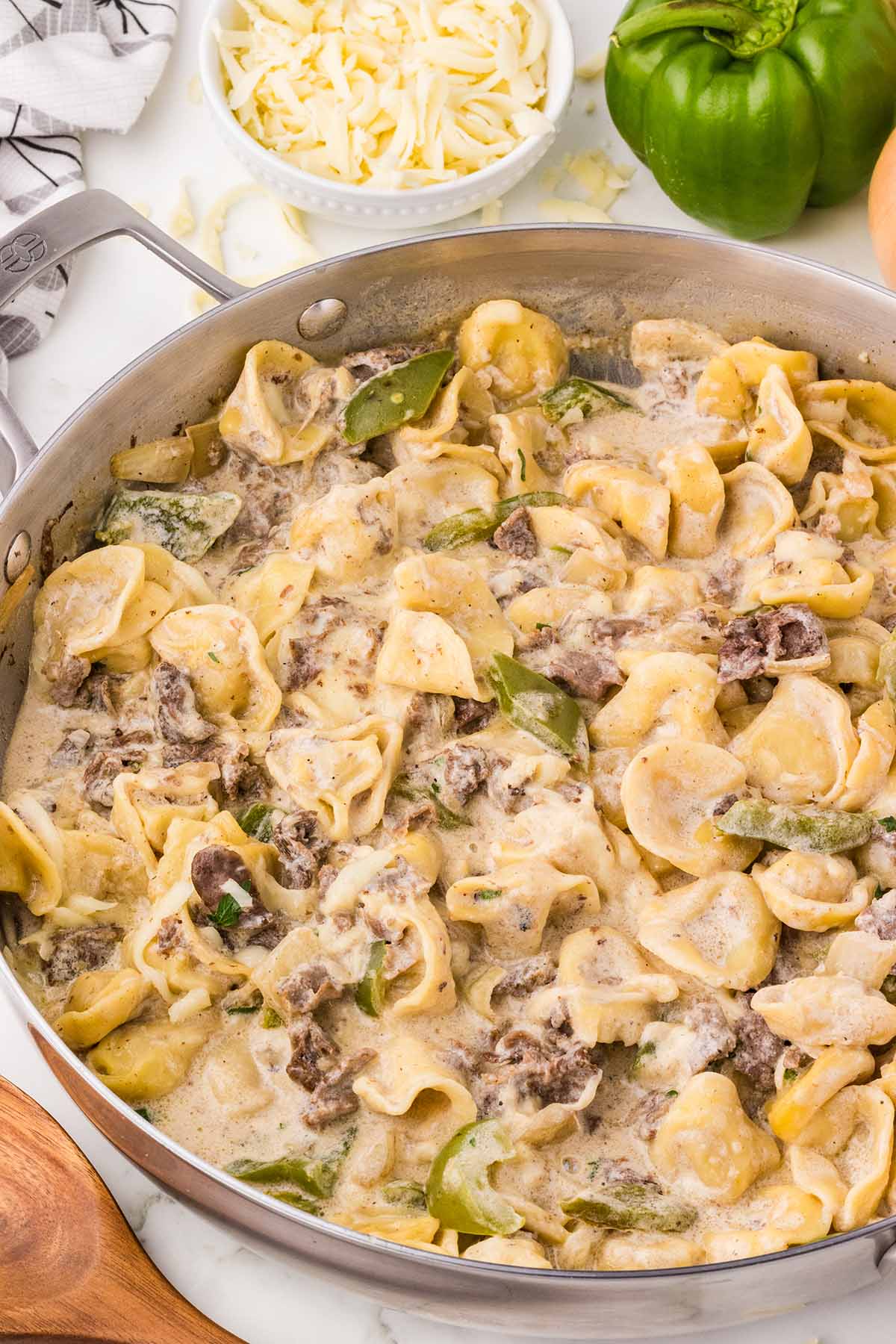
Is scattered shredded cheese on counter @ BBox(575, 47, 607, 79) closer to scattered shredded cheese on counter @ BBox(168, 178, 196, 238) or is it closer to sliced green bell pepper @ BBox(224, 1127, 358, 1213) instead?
scattered shredded cheese on counter @ BBox(168, 178, 196, 238)

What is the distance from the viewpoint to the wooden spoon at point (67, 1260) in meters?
3.27

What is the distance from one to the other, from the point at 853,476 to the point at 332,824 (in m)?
1.76

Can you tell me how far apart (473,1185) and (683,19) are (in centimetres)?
339

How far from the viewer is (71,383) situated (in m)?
4.79

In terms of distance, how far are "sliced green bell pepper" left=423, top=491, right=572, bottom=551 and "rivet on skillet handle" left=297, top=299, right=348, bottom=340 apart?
699mm

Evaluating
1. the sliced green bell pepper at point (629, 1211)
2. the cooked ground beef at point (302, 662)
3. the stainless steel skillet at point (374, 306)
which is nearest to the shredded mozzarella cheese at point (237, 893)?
the stainless steel skillet at point (374, 306)

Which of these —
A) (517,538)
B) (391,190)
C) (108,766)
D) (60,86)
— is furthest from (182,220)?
(108,766)

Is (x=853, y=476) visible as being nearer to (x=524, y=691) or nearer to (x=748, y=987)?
(x=524, y=691)

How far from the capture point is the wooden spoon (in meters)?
3.27

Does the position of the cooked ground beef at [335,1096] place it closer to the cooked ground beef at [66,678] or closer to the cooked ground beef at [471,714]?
the cooked ground beef at [471,714]

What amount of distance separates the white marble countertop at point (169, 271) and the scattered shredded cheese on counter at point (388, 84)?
0.31 meters

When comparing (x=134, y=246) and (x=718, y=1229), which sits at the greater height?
(x=134, y=246)

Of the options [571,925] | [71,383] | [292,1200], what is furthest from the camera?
[71,383]

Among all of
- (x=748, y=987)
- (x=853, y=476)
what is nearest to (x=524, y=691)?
(x=748, y=987)
